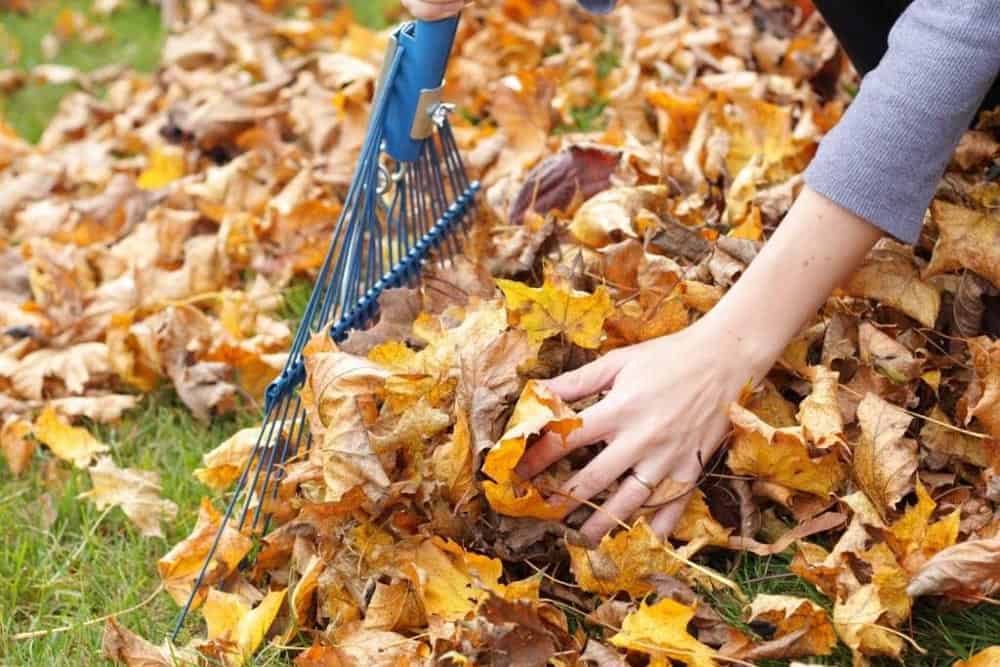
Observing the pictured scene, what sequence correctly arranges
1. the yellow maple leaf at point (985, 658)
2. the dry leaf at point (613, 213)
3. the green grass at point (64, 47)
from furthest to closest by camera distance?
the green grass at point (64, 47)
the dry leaf at point (613, 213)
the yellow maple leaf at point (985, 658)

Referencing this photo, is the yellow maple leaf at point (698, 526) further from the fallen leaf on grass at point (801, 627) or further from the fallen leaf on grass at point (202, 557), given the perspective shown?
the fallen leaf on grass at point (202, 557)

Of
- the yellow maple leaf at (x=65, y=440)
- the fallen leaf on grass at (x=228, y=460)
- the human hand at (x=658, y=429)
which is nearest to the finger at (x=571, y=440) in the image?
the human hand at (x=658, y=429)

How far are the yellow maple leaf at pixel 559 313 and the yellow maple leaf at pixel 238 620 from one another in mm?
429

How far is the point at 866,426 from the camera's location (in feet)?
4.07

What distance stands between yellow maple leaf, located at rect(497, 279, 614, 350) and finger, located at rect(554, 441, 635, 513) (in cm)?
15

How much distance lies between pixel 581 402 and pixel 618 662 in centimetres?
32

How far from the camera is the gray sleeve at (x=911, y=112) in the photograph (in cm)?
116

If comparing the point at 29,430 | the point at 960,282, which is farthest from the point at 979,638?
the point at 29,430

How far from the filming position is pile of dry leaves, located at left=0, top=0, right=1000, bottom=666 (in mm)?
1174

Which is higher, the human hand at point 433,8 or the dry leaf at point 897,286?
Result: the human hand at point 433,8

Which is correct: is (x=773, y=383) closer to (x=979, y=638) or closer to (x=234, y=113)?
(x=979, y=638)

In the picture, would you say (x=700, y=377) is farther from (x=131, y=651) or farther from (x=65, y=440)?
(x=65, y=440)

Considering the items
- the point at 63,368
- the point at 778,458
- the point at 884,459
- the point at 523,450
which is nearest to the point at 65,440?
the point at 63,368

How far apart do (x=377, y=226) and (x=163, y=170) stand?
112cm
